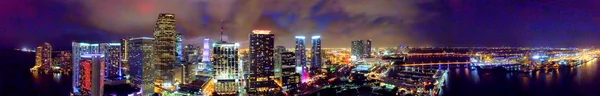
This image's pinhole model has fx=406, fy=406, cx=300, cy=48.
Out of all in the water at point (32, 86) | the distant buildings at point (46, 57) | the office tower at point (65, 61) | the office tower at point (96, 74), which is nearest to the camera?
the office tower at point (96, 74)

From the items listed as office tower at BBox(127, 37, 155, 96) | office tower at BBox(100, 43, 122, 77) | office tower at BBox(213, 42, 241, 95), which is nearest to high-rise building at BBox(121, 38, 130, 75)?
office tower at BBox(100, 43, 122, 77)

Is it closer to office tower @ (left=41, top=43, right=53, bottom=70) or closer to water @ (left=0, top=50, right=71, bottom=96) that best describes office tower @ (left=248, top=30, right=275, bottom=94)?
water @ (left=0, top=50, right=71, bottom=96)

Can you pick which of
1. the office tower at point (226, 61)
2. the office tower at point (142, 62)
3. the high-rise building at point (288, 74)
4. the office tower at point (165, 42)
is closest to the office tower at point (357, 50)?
the high-rise building at point (288, 74)

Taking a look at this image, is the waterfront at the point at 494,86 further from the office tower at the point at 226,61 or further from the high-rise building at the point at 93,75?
the office tower at the point at 226,61

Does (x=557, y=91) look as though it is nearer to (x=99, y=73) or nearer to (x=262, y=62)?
(x=262, y=62)

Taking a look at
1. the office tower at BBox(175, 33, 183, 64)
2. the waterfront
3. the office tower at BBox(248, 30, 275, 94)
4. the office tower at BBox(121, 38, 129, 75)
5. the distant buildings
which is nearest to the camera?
the waterfront

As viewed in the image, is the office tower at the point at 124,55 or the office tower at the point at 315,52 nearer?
the office tower at the point at 124,55

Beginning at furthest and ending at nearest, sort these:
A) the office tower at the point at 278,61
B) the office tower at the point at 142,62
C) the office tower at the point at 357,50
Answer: the office tower at the point at 357,50, the office tower at the point at 278,61, the office tower at the point at 142,62
